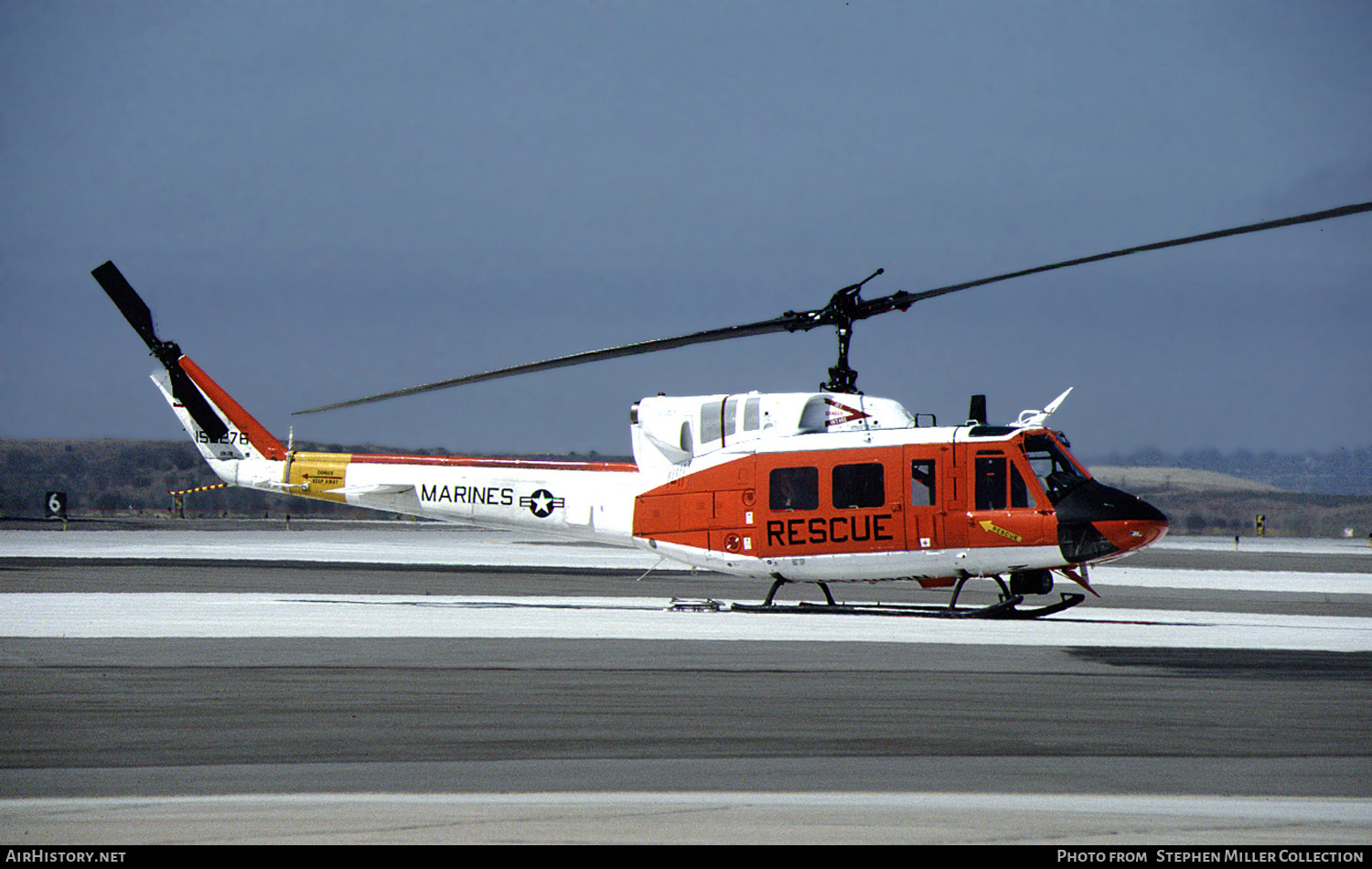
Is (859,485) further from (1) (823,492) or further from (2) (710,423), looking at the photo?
(2) (710,423)

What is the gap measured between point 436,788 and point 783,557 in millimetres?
11321

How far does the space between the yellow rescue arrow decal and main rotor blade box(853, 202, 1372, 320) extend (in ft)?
11.3

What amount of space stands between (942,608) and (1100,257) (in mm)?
7787

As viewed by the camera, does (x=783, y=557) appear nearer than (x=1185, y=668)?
No

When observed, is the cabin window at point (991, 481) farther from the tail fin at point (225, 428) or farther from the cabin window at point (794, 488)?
the tail fin at point (225, 428)

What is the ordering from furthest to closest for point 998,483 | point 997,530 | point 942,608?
point 942,608 < point 998,483 < point 997,530

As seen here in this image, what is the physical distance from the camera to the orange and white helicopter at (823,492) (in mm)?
16188

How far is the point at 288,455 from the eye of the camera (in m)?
22.4

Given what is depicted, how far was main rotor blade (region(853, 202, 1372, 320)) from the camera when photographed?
32.9 ft

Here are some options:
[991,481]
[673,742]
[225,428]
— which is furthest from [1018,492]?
[225,428]

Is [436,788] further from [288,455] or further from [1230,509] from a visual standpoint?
[1230,509]

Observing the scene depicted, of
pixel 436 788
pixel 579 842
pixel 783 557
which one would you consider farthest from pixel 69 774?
pixel 783 557

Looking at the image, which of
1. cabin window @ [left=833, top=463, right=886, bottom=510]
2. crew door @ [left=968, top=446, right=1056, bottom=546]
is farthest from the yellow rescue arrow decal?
cabin window @ [left=833, top=463, right=886, bottom=510]

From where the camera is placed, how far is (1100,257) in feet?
41.5
